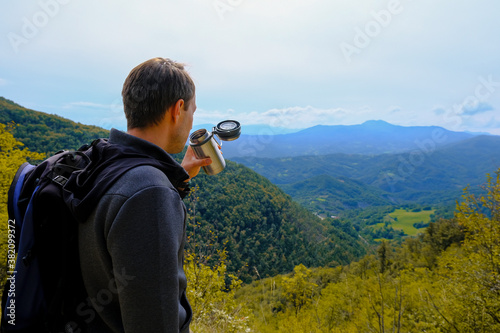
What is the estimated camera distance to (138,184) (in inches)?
33.4

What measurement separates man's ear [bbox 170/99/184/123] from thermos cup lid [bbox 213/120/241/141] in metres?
0.98

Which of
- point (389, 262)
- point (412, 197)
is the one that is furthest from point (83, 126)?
point (412, 197)

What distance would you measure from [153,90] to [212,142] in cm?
83

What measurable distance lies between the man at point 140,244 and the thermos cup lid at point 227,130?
1.05m

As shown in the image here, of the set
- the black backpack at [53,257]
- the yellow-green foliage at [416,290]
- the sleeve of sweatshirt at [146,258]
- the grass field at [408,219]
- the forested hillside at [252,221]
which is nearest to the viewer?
the sleeve of sweatshirt at [146,258]

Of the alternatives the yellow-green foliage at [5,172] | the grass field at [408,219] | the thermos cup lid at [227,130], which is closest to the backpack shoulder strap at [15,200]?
the thermos cup lid at [227,130]

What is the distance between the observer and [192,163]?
1788mm

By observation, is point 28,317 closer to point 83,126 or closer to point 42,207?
point 42,207

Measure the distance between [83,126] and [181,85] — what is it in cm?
6839

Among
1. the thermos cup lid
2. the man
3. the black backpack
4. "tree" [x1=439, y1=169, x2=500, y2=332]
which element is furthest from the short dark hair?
"tree" [x1=439, y1=169, x2=500, y2=332]

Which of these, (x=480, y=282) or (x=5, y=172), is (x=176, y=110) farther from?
(x=5, y=172)

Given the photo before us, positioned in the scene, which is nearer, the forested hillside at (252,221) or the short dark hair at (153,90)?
the short dark hair at (153,90)

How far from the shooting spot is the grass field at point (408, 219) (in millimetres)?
100850

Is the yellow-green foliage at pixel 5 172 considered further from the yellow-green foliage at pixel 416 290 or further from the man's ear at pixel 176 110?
the man's ear at pixel 176 110
